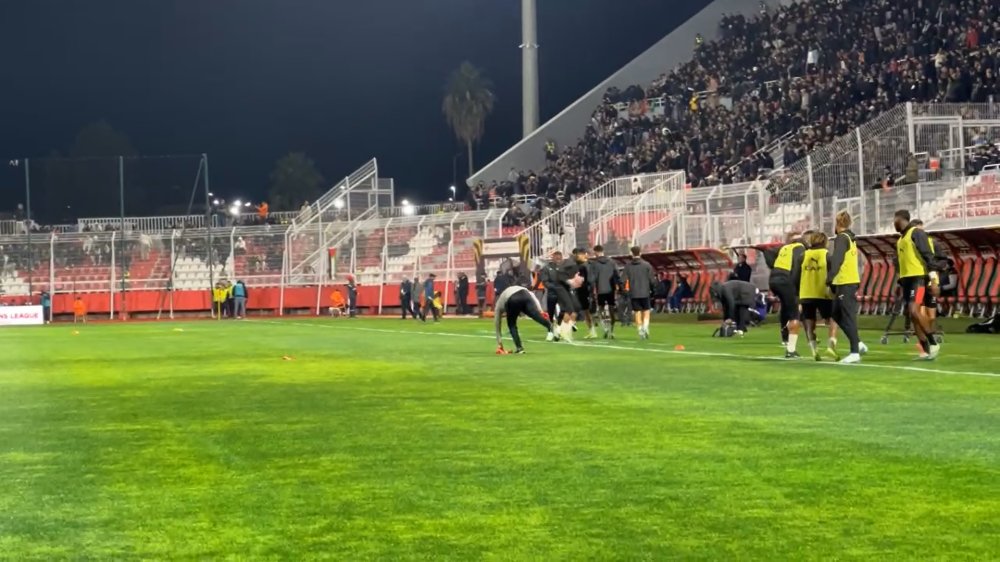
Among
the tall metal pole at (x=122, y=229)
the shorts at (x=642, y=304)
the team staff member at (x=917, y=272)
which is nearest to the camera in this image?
the team staff member at (x=917, y=272)

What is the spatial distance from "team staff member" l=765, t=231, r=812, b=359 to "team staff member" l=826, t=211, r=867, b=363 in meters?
0.87

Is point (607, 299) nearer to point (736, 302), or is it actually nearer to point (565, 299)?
point (565, 299)

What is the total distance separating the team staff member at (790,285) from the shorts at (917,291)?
4.50 ft

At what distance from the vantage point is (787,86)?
171ft

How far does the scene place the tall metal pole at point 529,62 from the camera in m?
67.6

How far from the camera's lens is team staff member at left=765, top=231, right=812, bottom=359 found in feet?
62.7

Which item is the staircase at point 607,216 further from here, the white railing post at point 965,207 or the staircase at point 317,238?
the white railing post at point 965,207

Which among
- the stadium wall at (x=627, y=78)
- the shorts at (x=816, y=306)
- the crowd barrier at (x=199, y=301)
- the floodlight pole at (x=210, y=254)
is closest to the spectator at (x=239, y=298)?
the floodlight pole at (x=210, y=254)

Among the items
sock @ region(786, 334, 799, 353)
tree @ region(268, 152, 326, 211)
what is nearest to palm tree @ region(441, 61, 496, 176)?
tree @ region(268, 152, 326, 211)

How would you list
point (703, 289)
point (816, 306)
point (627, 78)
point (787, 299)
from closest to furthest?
point (816, 306), point (787, 299), point (703, 289), point (627, 78)

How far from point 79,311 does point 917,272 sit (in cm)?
4399

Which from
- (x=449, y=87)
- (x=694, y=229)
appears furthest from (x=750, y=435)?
(x=449, y=87)

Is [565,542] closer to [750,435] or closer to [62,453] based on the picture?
[750,435]

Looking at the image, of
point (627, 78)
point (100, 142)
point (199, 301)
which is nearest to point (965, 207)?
point (199, 301)
